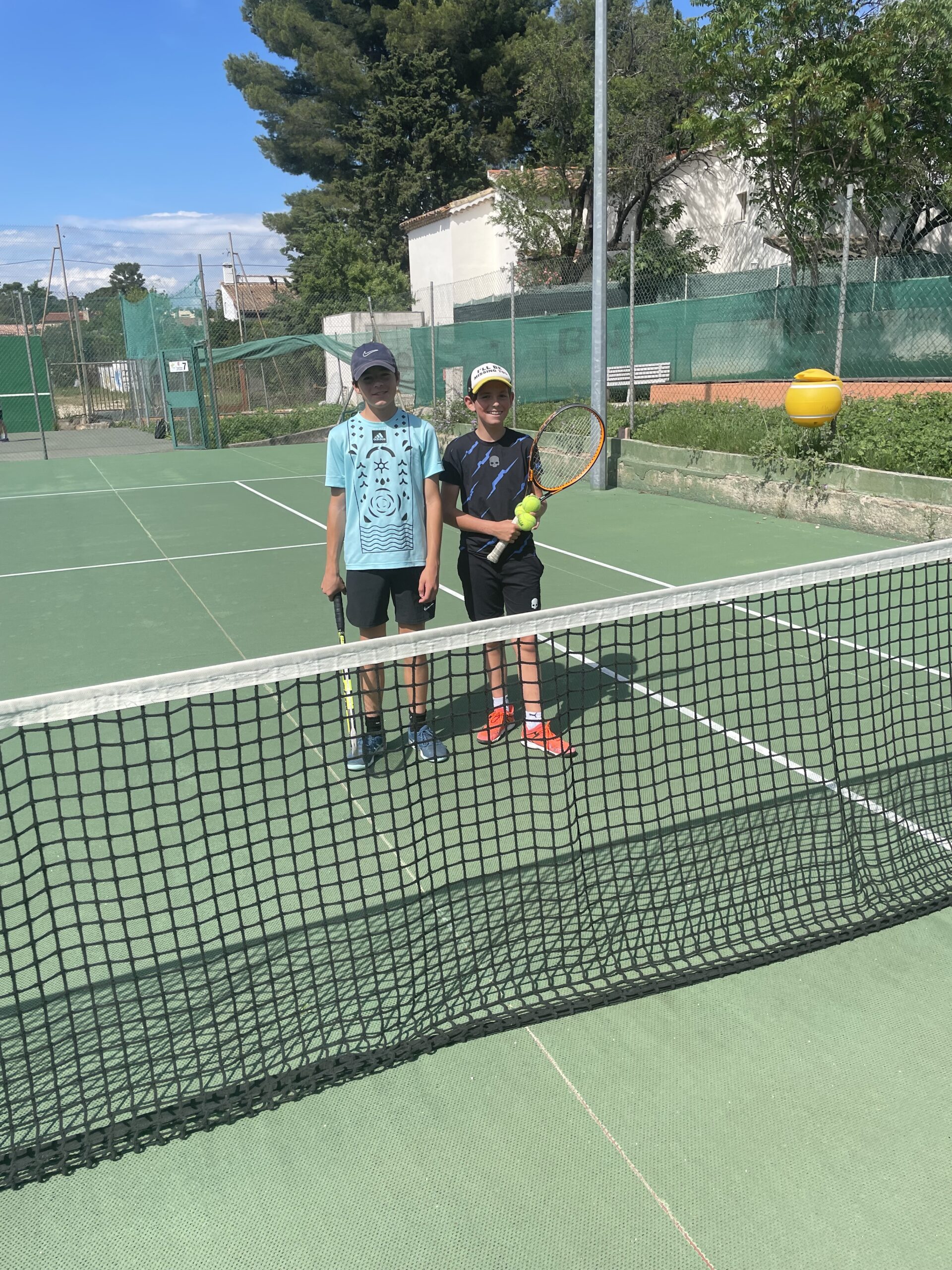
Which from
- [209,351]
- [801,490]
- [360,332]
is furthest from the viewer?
[360,332]

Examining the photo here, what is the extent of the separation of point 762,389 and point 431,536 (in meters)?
10.3

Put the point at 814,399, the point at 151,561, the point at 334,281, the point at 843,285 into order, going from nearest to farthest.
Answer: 1. the point at 151,561
2. the point at 814,399
3. the point at 843,285
4. the point at 334,281

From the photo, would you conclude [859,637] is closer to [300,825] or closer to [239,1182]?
[300,825]

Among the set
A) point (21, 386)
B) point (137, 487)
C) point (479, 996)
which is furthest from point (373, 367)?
point (21, 386)

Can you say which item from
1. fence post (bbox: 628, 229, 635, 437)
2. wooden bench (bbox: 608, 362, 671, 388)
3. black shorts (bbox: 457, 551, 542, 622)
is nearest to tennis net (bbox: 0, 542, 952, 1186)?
black shorts (bbox: 457, 551, 542, 622)

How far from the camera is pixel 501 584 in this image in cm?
469

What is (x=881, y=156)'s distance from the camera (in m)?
14.4

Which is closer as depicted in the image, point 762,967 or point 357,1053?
point 357,1053

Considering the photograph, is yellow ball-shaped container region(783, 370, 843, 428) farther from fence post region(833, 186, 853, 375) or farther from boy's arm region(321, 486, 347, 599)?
boy's arm region(321, 486, 347, 599)

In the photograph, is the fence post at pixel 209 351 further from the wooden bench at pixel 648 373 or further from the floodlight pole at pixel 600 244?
the floodlight pole at pixel 600 244

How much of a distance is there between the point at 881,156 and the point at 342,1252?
16183 millimetres

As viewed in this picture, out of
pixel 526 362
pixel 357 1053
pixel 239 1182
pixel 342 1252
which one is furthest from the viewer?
pixel 526 362

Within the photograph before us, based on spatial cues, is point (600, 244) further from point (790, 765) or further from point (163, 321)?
point (163, 321)

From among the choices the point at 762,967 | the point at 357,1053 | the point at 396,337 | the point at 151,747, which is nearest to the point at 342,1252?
the point at 357,1053
